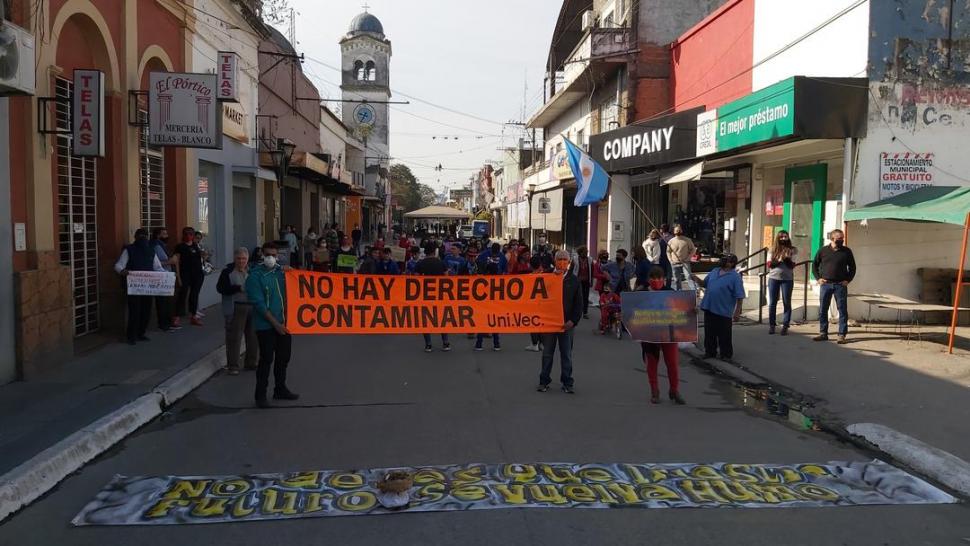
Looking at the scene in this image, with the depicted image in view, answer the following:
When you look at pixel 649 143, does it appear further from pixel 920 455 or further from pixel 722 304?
pixel 920 455

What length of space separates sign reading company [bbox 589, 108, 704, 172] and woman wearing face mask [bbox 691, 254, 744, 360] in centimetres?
760

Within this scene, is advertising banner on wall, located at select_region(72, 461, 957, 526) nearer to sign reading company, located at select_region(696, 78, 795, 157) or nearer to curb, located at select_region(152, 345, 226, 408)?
curb, located at select_region(152, 345, 226, 408)

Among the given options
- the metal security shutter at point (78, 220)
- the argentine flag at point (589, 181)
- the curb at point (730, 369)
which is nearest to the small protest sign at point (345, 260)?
the metal security shutter at point (78, 220)

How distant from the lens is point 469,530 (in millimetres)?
4801

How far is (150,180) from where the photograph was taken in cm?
1441

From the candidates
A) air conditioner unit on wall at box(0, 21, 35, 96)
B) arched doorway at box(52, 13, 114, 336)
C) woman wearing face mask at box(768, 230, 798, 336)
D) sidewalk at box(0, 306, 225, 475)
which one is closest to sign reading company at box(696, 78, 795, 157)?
woman wearing face mask at box(768, 230, 798, 336)

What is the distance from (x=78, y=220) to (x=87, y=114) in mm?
2271

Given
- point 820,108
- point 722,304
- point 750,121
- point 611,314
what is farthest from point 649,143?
point 722,304

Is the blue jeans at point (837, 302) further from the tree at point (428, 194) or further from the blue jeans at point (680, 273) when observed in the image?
the tree at point (428, 194)

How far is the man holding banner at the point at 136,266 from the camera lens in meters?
11.6

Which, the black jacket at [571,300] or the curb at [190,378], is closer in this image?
the curb at [190,378]

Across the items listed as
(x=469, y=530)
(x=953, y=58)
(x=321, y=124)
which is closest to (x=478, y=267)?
(x=953, y=58)

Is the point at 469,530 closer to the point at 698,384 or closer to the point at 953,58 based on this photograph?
the point at 698,384

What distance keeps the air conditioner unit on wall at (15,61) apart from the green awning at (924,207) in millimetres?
11743
